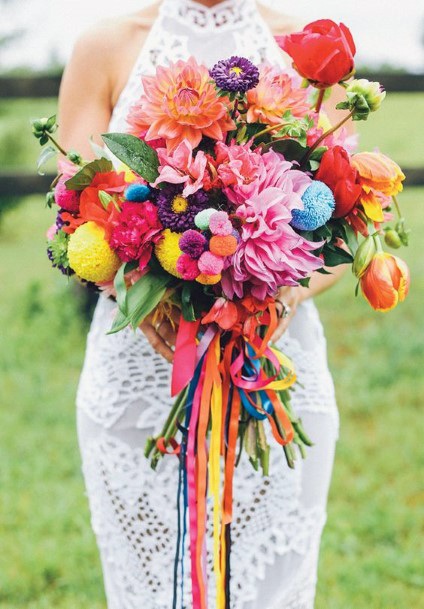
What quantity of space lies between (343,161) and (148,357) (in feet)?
2.63

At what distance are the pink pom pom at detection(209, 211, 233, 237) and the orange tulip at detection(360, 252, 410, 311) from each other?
30 centimetres

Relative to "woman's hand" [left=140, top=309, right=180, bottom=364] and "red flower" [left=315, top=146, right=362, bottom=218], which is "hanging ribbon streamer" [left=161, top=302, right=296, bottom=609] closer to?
"woman's hand" [left=140, top=309, right=180, bottom=364]

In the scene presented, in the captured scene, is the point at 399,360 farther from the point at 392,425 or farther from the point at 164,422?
the point at 164,422

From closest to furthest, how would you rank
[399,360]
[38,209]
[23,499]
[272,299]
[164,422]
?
1. [272,299]
2. [164,422]
3. [23,499]
4. [399,360]
5. [38,209]

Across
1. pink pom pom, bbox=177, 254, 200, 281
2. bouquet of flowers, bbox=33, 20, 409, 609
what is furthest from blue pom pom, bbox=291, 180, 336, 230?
pink pom pom, bbox=177, 254, 200, 281

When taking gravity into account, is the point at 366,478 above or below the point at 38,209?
above

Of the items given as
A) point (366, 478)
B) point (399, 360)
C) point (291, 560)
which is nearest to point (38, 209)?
point (399, 360)

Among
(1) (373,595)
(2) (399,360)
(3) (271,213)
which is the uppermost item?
(3) (271,213)

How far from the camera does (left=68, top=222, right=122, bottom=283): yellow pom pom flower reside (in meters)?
1.52

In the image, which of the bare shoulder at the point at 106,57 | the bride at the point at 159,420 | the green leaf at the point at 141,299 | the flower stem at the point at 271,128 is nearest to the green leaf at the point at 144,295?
the green leaf at the point at 141,299

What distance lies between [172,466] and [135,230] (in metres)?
0.82

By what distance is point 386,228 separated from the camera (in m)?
1.73

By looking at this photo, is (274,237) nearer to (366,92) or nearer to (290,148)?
(290,148)

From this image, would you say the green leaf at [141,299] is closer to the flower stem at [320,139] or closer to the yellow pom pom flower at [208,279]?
the yellow pom pom flower at [208,279]
